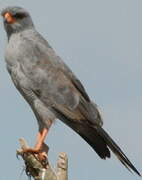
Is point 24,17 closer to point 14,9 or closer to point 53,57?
point 14,9

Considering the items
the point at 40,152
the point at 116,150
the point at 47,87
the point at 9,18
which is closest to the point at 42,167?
the point at 40,152

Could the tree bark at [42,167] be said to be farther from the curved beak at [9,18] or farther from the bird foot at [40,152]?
the curved beak at [9,18]

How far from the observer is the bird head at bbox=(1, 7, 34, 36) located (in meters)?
9.45

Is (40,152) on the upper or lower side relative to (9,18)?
lower

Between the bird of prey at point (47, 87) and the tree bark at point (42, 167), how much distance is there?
2.95 feet

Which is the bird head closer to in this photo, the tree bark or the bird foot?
the bird foot

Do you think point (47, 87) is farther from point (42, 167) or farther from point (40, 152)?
point (42, 167)

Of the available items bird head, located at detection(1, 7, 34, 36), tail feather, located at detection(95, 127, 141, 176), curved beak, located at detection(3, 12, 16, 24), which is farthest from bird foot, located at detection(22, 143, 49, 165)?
curved beak, located at detection(3, 12, 16, 24)

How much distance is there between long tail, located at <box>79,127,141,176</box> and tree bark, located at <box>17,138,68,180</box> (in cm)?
85

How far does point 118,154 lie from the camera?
26.0 ft

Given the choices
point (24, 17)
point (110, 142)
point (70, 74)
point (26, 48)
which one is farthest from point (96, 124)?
point (24, 17)

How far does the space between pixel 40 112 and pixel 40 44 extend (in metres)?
1.19

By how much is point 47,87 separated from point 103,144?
146 centimetres

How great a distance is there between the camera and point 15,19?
956 centimetres
